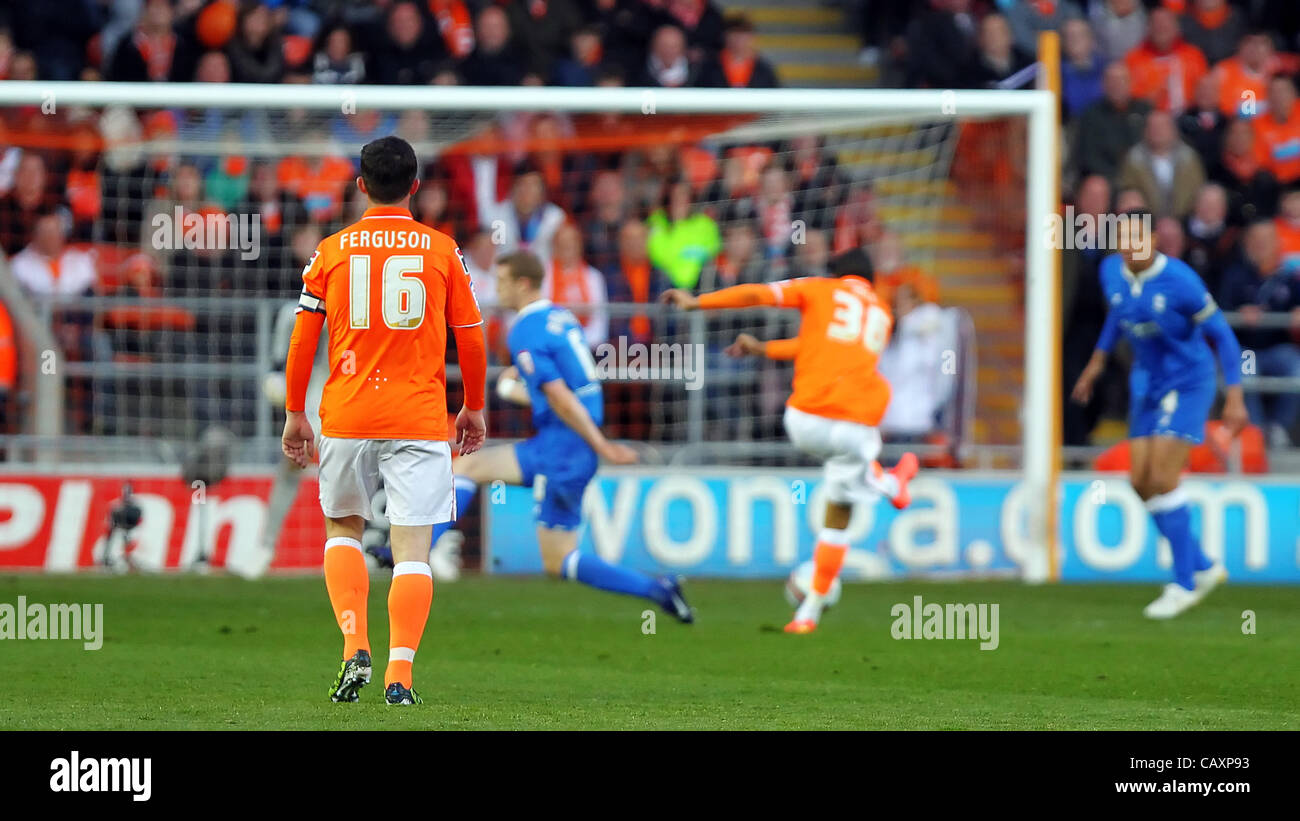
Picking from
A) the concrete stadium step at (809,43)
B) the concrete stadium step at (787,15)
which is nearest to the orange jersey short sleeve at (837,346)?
the concrete stadium step at (809,43)

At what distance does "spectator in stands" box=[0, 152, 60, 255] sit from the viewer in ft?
45.8

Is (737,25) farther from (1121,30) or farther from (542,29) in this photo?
(1121,30)

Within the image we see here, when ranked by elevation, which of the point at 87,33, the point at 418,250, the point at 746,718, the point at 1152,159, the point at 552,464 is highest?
the point at 87,33

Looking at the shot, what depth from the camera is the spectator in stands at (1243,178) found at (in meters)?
15.5

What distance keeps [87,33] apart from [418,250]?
32.3 ft

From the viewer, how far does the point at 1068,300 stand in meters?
14.9

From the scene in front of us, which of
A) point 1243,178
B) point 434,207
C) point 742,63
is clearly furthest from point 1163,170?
point 434,207

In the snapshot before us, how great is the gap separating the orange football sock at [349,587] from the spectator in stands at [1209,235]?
9.83 metres

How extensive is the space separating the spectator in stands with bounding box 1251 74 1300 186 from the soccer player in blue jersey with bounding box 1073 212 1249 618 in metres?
5.23

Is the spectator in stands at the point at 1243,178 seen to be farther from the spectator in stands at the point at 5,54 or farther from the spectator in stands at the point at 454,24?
the spectator in stands at the point at 5,54

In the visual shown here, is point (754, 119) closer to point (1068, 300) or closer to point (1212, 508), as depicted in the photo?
point (1068, 300)

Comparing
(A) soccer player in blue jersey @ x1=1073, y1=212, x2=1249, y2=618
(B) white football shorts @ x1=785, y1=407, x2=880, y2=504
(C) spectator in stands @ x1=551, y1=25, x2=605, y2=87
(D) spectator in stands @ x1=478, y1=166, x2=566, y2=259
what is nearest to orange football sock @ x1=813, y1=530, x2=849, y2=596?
(B) white football shorts @ x1=785, y1=407, x2=880, y2=504

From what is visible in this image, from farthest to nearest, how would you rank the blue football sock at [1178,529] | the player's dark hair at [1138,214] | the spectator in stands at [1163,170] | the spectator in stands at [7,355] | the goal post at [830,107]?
the spectator in stands at [1163,170] → the player's dark hair at [1138,214] → the spectator in stands at [7,355] → the goal post at [830,107] → the blue football sock at [1178,529]
